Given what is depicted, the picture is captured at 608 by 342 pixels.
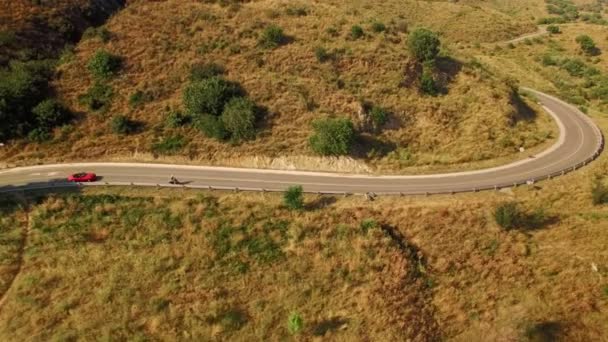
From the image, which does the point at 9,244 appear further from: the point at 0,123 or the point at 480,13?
the point at 480,13

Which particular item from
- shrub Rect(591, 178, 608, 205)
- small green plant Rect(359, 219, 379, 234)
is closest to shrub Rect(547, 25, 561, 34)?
shrub Rect(591, 178, 608, 205)

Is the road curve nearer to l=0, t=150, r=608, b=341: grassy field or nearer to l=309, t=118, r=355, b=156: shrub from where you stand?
l=0, t=150, r=608, b=341: grassy field

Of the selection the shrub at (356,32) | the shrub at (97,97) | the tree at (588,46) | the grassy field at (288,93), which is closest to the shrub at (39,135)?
the grassy field at (288,93)

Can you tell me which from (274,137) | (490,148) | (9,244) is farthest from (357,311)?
(9,244)

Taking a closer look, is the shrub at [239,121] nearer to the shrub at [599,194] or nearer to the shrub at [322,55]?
the shrub at [322,55]

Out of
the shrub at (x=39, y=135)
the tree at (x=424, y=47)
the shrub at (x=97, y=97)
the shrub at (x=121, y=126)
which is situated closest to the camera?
the shrub at (x=39, y=135)
